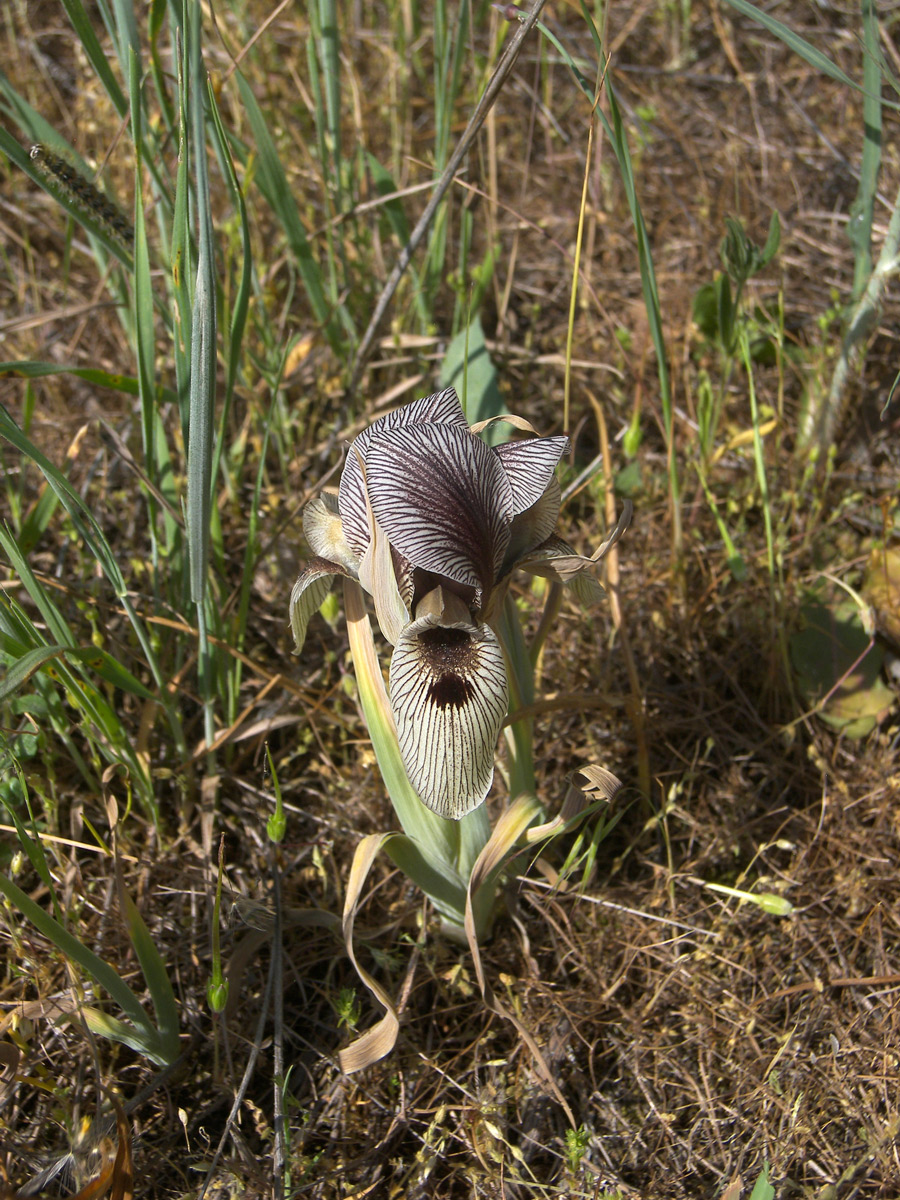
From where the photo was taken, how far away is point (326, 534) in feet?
4.59

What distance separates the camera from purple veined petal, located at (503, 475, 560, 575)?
1.36 metres

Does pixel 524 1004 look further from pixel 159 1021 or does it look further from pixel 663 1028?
pixel 159 1021

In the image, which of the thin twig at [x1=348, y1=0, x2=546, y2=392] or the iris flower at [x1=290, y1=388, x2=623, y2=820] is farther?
the thin twig at [x1=348, y1=0, x2=546, y2=392]

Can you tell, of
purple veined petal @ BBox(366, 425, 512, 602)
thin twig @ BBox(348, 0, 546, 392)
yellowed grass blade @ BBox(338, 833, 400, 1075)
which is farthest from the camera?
thin twig @ BBox(348, 0, 546, 392)

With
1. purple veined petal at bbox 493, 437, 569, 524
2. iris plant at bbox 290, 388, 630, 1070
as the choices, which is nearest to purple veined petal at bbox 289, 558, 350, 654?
iris plant at bbox 290, 388, 630, 1070

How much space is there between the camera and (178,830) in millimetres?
1854

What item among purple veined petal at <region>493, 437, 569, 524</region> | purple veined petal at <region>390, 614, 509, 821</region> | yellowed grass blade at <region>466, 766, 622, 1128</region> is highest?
purple veined petal at <region>493, 437, 569, 524</region>

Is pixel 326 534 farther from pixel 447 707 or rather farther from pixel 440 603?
pixel 447 707

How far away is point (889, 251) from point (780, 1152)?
1868 mm

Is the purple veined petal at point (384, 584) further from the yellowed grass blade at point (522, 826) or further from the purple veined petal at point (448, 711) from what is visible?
the yellowed grass blade at point (522, 826)

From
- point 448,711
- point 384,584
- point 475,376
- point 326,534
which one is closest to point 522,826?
point 448,711

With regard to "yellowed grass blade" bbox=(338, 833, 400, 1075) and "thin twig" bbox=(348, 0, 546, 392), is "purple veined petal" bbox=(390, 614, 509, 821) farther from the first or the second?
"thin twig" bbox=(348, 0, 546, 392)

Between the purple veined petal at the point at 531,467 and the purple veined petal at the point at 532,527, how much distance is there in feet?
0.13

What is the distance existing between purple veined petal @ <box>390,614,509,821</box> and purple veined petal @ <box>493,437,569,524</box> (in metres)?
0.20
